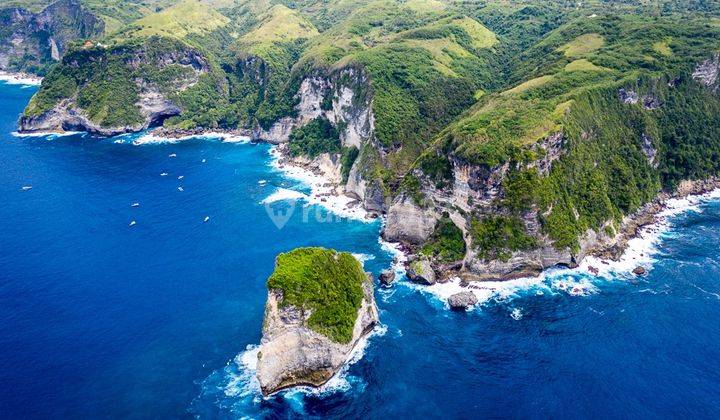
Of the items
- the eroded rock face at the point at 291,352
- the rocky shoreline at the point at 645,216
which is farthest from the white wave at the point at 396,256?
the rocky shoreline at the point at 645,216

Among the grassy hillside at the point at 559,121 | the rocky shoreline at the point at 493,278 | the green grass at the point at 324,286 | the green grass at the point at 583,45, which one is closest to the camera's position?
the green grass at the point at 324,286

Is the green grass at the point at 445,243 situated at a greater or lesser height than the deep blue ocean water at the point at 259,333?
greater

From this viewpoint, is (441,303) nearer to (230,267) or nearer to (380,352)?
(380,352)

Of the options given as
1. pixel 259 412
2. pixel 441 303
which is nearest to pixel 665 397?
pixel 441 303

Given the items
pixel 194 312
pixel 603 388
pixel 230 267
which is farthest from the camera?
pixel 230 267

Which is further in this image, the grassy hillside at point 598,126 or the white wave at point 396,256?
the white wave at point 396,256

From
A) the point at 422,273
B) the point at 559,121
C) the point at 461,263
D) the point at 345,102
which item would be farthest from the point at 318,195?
the point at 559,121

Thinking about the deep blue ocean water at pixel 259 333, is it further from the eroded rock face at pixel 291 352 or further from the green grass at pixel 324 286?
the green grass at pixel 324 286

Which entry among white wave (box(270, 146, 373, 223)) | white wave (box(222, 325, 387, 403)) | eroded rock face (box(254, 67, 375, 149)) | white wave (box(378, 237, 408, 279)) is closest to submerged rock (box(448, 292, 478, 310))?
white wave (box(378, 237, 408, 279))
